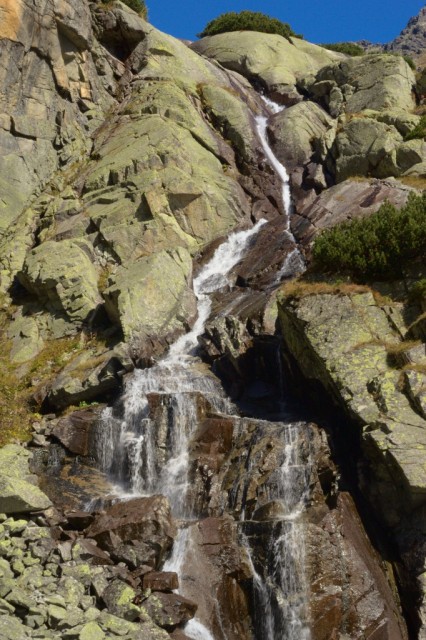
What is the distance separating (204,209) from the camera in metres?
35.1

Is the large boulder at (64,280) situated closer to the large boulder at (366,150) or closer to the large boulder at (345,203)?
the large boulder at (345,203)

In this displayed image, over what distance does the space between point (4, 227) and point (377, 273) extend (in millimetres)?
22655

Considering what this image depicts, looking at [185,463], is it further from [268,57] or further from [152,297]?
[268,57]

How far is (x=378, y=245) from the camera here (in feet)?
74.6

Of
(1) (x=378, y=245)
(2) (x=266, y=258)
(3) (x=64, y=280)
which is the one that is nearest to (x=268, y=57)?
(2) (x=266, y=258)

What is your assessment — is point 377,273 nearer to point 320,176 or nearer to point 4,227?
point 320,176

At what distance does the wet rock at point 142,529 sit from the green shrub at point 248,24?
56122 mm

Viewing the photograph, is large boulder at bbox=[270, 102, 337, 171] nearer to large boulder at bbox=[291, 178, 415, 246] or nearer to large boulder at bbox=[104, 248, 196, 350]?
large boulder at bbox=[291, 178, 415, 246]

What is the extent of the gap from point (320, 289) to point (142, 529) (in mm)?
10712

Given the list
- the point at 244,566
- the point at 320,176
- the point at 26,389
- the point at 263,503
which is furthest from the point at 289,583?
the point at 320,176

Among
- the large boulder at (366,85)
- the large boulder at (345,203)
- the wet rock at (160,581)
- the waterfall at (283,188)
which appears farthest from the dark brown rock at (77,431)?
the large boulder at (366,85)

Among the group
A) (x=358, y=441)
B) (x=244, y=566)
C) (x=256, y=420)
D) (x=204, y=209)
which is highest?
(x=204, y=209)

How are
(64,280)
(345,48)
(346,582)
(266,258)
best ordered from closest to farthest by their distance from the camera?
(346,582) → (64,280) → (266,258) → (345,48)

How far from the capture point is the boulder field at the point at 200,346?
16.0m
